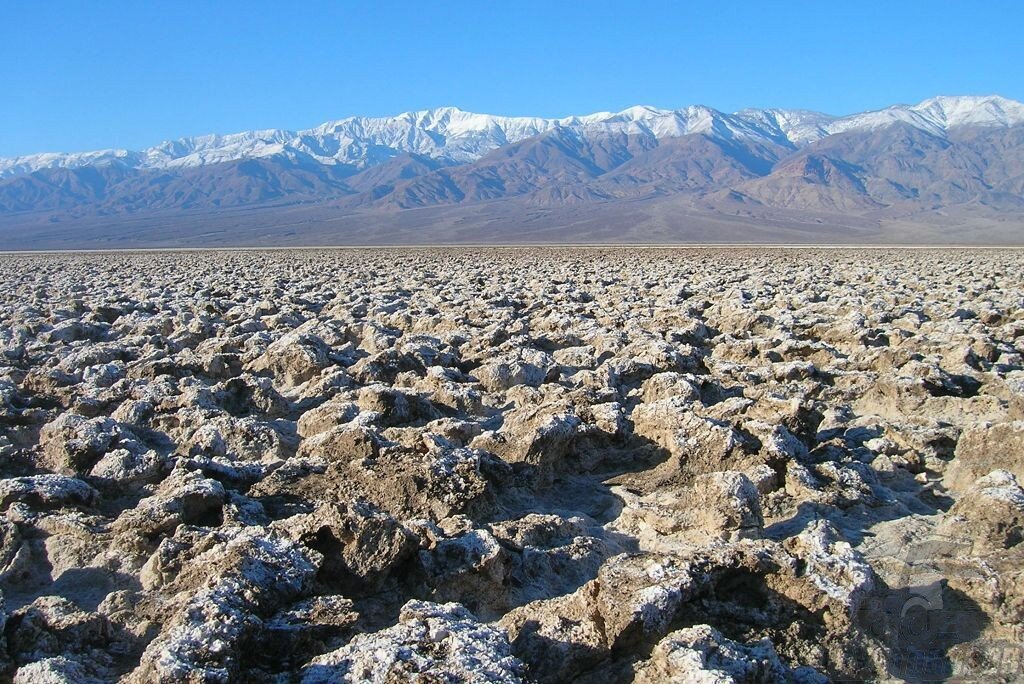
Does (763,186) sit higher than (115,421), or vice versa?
(763,186)

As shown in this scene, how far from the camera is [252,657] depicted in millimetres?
2648

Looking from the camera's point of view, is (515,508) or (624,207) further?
(624,207)

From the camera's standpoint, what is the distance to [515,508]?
168 inches

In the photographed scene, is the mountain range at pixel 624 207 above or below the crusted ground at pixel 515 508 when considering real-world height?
above

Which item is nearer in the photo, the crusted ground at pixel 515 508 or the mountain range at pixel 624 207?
the crusted ground at pixel 515 508

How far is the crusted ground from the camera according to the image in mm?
2770

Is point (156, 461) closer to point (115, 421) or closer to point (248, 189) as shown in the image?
point (115, 421)

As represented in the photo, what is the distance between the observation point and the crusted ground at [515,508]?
2.77 meters

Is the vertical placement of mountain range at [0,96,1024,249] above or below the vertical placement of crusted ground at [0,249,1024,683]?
above

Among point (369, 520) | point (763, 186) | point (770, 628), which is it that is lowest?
point (770, 628)

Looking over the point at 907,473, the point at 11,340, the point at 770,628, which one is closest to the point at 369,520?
the point at 770,628

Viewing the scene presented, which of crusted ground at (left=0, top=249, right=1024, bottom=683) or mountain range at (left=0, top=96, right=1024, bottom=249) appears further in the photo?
mountain range at (left=0, top=96, right=1024, bottom=249)

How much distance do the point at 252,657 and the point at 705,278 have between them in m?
16.8

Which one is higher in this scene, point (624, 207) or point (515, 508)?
point (624, 207)
